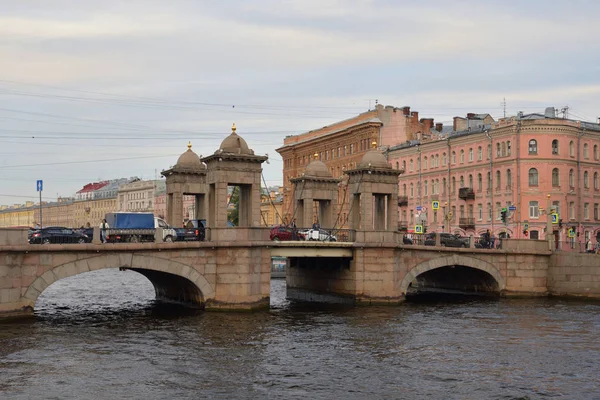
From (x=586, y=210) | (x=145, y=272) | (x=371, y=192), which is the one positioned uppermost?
(x=371, y=192)

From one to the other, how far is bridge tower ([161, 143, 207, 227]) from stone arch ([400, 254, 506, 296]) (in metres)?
11.9

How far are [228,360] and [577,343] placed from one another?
43.4ft

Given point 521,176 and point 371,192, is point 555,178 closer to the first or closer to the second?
point 521,176

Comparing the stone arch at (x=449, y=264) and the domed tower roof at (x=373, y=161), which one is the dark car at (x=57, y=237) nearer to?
the domed tower roof at (x=373, y=161)

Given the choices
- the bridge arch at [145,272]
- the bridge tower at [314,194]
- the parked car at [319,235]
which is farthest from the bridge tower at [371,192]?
the bridge arch at [145,272]

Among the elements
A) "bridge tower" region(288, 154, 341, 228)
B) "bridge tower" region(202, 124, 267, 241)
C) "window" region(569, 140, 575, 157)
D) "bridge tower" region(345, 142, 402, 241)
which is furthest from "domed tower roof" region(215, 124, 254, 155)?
"window" region(569, 140, 575, 157)

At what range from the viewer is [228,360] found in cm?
2820

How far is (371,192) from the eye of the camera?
148ft

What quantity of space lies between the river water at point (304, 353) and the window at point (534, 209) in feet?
96.1

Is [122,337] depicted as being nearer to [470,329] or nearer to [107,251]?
[107,251]

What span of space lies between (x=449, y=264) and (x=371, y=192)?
5.99 meters

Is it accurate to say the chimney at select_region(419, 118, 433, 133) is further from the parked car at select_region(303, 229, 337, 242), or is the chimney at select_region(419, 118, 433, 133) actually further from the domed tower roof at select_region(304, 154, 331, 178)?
the parked car at select_region(303, 229, 337, 242)

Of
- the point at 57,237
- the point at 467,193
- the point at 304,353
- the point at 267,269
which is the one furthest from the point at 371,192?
the point at 467,193

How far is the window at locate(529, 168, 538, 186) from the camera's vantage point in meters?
Answer: 72.6
